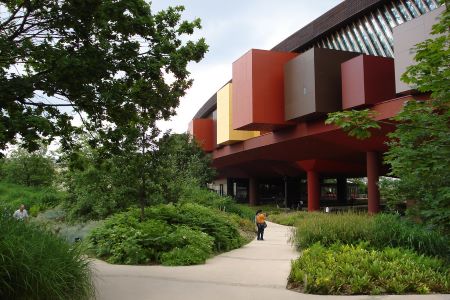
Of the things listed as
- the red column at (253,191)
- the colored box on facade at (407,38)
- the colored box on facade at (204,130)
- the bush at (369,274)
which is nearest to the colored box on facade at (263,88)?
the colored box on facade at (407,38)

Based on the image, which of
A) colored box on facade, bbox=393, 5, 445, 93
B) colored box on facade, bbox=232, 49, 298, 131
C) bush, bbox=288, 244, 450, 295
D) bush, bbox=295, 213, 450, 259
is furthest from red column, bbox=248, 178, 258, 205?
bush, bbox=288, 244, 450, 295

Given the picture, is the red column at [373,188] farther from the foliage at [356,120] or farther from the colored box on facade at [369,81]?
the foliage at [356,120]

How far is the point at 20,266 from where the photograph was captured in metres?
5.45

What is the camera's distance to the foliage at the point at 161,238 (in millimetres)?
10938

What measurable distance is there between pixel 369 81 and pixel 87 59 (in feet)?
70.0

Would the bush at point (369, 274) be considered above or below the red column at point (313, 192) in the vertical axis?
below

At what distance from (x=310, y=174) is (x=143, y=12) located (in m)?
36.2

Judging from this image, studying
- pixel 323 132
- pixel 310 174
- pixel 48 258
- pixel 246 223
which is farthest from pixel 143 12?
pixel 310 174

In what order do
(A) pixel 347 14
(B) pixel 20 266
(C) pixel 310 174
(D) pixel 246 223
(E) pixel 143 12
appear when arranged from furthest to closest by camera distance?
(C) pixel 310 174 < (A) pixel 347 14 < (D) pixel 246 223 < (E) pixel 143 12 < (B) pixel 20 266

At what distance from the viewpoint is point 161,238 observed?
11430 millimetres

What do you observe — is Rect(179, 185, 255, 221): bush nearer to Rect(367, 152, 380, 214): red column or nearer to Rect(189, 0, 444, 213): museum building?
Rect(189, 0, 444, 213): museum building

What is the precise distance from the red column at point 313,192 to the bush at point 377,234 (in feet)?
87.0

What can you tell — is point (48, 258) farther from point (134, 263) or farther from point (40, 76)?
point (134, 263)

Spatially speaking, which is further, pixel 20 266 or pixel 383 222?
pixel 383 222
